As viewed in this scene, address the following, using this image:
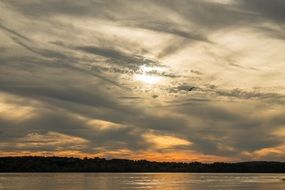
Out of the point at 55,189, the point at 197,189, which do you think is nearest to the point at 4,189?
the point at 55,189

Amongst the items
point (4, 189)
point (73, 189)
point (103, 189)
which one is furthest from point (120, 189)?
point (4, 189)

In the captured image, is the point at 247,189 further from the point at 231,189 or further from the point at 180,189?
the point at 180,189

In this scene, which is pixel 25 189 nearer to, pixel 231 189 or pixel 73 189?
pixel 73 189

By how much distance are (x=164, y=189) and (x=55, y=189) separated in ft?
105

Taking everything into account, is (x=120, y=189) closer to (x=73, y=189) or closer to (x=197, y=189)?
(x=73, y=189)

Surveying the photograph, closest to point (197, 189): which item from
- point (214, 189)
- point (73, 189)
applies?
point (214, 189)

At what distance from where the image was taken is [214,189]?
484ft

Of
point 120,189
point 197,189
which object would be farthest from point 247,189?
point 120,189

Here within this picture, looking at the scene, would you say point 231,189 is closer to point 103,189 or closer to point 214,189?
point 214,189

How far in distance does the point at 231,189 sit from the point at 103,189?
129 ft

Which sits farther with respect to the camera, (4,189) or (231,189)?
(231,189)

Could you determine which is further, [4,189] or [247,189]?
[247,189]

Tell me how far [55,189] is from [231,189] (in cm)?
5332

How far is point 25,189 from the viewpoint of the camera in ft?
463
